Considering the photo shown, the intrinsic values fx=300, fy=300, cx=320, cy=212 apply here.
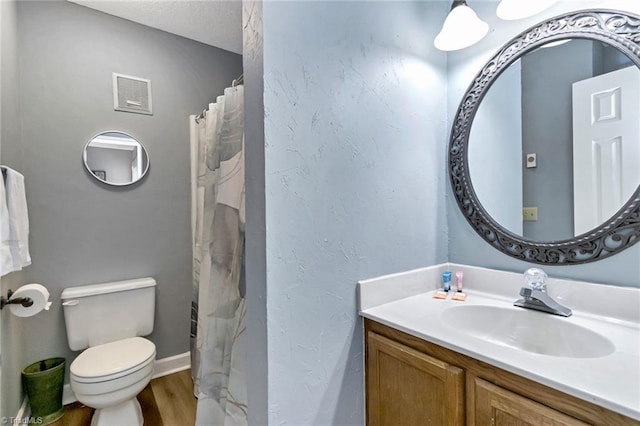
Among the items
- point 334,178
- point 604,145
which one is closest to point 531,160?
point 604,145

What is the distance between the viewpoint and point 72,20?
73.2 inches

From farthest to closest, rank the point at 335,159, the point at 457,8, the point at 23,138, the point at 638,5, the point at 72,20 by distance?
the point at 72,20 < the point at 23,138 < the point at 457,8 < the point at 335,159 < the point at 638,5

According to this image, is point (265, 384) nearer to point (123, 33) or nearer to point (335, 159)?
point (335, 159)

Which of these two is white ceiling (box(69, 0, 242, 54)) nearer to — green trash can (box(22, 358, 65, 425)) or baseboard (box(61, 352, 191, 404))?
green trash can (box(22, 358, 65, 425))

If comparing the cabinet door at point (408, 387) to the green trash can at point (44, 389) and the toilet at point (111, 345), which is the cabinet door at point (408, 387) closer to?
the toilet at point (111, 345)

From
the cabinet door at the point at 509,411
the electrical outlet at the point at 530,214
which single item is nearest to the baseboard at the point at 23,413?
the cabinet door at the point at 509,411

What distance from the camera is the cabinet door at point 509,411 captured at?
0.66 metres

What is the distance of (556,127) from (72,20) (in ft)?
8.72

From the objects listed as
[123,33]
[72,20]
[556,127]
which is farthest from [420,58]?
[72,20]

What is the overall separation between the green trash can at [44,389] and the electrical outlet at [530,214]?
8.24 feet

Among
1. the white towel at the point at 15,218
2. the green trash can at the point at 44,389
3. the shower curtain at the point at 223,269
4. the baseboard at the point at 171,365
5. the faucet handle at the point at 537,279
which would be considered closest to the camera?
the faucet handle at the point at 537,279

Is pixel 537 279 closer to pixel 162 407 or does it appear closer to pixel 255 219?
pixel 255 219

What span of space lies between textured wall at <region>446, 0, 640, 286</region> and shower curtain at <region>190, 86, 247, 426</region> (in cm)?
95

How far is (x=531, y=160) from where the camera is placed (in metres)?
1.15
